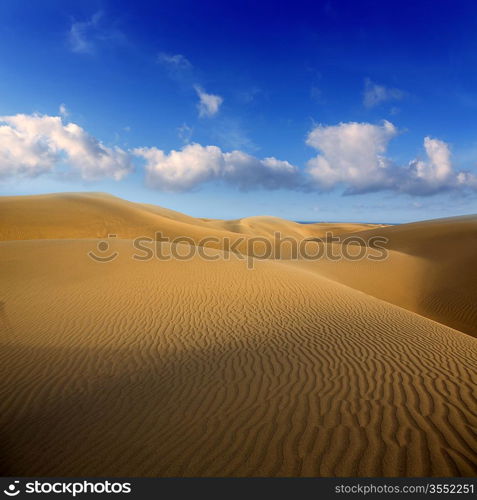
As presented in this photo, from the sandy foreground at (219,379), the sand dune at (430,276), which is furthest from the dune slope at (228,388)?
the sand dune at (430,276)

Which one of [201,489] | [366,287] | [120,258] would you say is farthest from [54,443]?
[366,287]

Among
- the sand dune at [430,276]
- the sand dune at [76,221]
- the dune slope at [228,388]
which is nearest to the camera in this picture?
the dune slope at [228,388]

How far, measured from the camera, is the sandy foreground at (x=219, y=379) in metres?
3.38

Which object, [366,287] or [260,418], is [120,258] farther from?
[366,287]

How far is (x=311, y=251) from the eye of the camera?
95.0 ft

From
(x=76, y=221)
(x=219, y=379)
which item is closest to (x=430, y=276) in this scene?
(x=219, y=379)

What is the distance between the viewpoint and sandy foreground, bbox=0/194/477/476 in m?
A: 3.38

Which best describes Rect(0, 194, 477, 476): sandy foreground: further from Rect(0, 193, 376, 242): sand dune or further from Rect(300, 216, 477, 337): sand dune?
Rect(0, 193, 376, 242): sand dune

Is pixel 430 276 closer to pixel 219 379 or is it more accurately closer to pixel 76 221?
pixel 219 379

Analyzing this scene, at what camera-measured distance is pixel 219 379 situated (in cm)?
526

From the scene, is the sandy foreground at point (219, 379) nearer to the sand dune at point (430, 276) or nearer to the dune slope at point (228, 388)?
the dune slope at point (228, 388)

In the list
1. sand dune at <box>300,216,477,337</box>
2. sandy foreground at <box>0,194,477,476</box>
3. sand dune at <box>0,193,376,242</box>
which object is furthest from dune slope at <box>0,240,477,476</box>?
sand dune at <box>0,193,376,242</box>

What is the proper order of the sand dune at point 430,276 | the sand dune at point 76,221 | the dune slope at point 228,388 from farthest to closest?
the sand dune at point 76,221 → the sand dune at point 430,276 → the dune slope at point 228,388

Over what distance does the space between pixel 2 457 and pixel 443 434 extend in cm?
522
